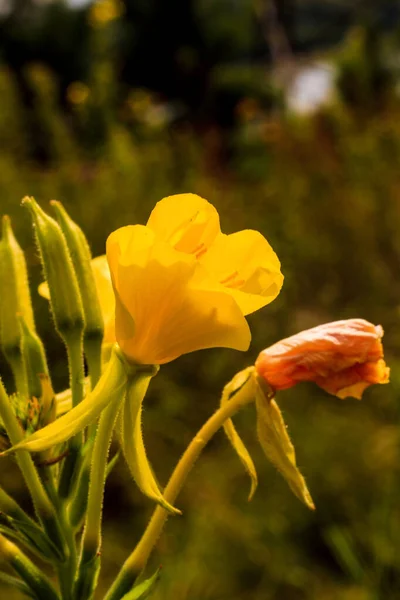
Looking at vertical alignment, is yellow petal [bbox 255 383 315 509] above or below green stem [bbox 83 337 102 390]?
below

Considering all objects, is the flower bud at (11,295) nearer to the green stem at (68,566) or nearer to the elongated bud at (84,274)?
the elongated bud at (84,274)

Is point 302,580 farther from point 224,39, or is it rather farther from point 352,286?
point 224,39

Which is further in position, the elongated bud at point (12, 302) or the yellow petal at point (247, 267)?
the elongated bud at point (12, 302)

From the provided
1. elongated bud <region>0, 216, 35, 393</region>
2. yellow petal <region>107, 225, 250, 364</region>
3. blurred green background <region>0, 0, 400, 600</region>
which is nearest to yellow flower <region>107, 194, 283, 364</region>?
yellow petal <region>107, 225, 250, 364</region>

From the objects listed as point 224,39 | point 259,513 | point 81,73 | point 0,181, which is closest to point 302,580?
point 259,513

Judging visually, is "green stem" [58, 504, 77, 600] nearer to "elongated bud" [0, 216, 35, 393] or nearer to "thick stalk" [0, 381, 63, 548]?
"thick stalk" [0, 381, 63, 548]

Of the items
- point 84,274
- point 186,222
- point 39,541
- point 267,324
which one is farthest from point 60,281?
point 267,324

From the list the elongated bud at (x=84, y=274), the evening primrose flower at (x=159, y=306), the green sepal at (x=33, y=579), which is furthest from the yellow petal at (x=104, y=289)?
the green sepal at (x=33, y=579)
